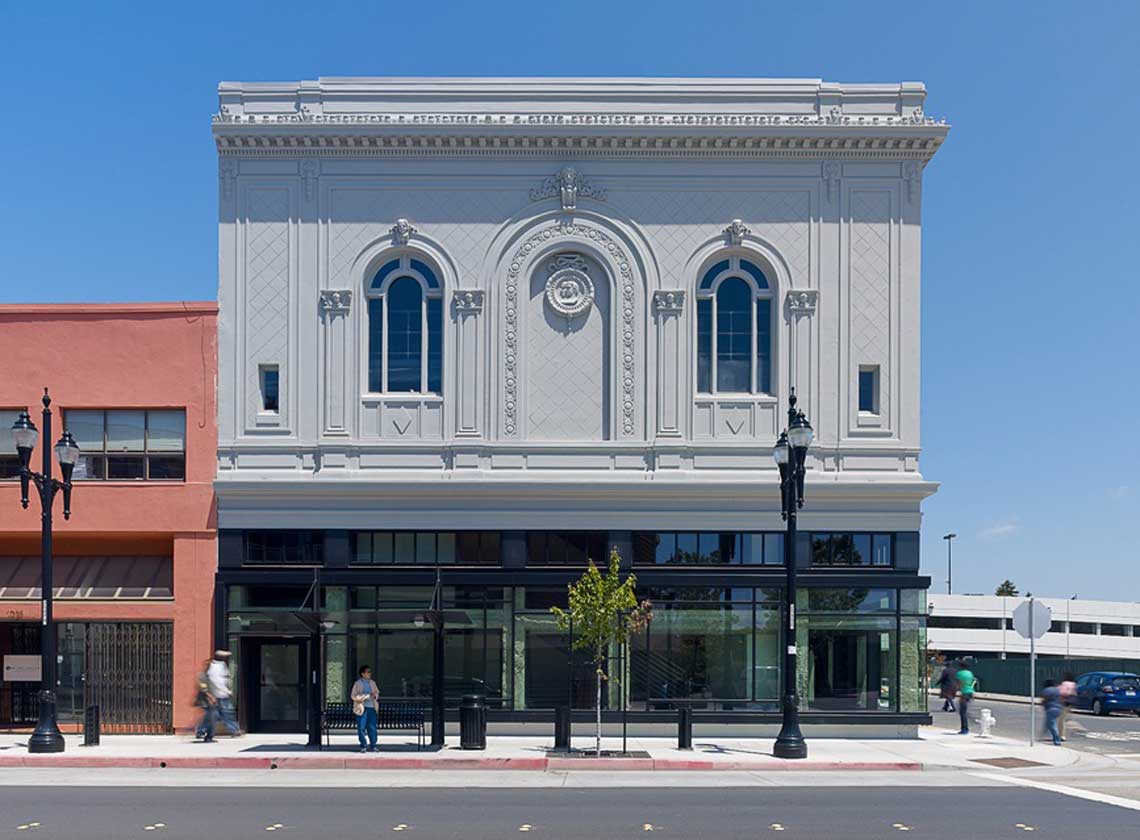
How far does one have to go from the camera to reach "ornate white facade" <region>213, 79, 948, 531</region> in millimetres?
25109

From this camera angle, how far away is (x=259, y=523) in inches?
984

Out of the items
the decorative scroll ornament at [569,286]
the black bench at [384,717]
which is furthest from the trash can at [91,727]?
the decorative scroll ornament at [569,286]

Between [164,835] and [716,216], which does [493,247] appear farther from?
[164,835]

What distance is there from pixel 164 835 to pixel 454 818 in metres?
3.46

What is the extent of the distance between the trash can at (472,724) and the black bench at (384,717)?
769mm

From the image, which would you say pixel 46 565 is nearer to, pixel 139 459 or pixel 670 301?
pixel 139 459

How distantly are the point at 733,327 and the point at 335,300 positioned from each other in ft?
28.1

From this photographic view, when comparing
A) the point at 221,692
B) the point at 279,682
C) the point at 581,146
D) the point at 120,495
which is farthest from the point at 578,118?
the point at 221,692

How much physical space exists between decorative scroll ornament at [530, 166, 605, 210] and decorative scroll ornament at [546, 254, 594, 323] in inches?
46.2

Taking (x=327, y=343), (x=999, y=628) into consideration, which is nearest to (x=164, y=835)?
(x=327, y=343)

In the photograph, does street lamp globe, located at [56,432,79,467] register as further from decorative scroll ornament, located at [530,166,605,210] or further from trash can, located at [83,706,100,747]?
decorative scroll ornament, located at [530,166,605,210]

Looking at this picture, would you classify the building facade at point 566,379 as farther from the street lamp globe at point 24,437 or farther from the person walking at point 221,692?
the street lamp globe at point 24,437

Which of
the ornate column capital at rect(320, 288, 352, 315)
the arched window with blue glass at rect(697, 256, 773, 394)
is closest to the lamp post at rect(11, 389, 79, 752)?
the ornate column capital at rect(320, 288, 352, 315)

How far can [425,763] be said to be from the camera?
67.3 feet
